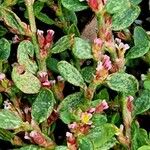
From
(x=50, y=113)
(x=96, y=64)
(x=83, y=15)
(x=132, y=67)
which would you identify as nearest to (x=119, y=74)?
(x=96, y=64)

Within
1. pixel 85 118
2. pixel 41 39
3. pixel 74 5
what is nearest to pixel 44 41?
pixel 41 39

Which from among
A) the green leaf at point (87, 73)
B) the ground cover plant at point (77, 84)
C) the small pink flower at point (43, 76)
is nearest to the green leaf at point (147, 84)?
the ground cover plant at point (77, 84)

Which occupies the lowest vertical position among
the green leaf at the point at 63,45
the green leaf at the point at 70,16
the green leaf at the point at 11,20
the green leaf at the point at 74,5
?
the green leaf at the point at 70,16

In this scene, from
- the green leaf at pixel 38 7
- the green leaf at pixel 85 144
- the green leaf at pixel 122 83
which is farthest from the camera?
the green leaf at pixel 38 7

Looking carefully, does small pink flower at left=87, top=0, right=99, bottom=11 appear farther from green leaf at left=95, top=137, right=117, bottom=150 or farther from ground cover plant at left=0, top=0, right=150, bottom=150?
green leaf at left=95, top=137, right=117, bottom=150

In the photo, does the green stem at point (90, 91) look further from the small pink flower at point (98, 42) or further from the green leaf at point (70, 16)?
the green leaf at point (70, 16)
